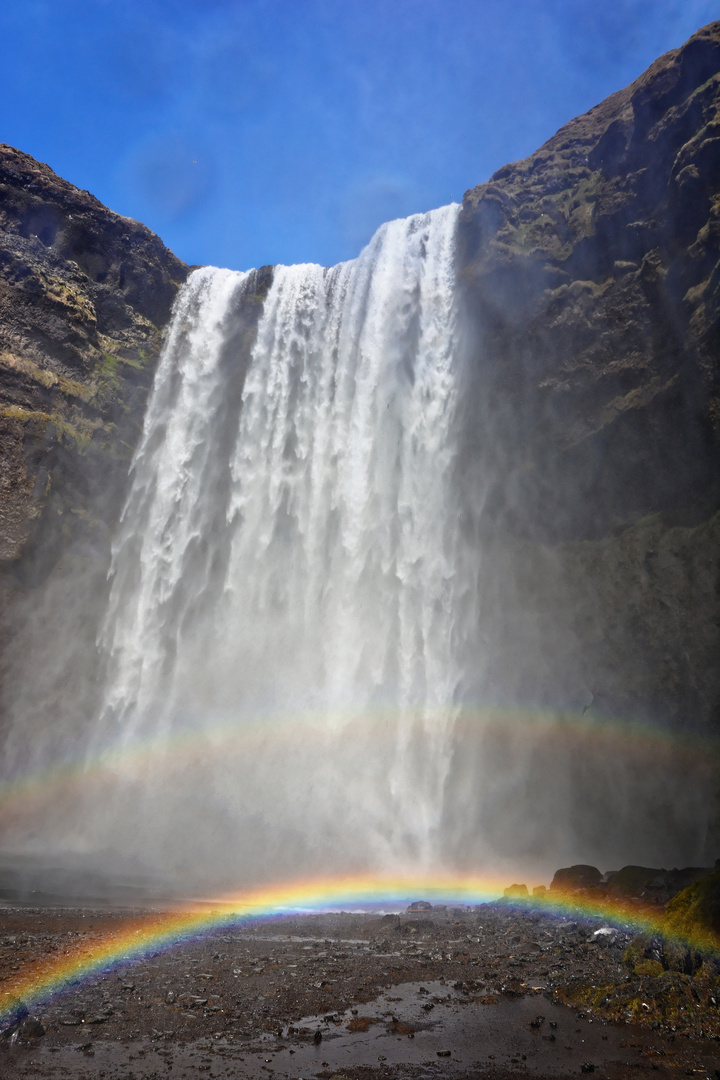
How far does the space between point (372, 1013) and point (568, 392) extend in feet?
69.7

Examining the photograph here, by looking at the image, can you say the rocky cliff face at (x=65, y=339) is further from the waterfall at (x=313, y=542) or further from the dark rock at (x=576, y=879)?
the dark rock at (x=576, y=879)

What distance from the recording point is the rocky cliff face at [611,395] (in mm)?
19594

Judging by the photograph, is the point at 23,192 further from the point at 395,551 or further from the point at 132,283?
the point at 395,551

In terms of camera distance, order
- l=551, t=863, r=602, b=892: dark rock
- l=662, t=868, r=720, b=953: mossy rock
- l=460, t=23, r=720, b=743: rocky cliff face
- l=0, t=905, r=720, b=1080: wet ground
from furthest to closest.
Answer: l=460, t=23, r=720, b=743: rocky cliff face → l=551, t=863, r=602, b=892: dark rock → l=662, t=868, r=720, b=953: mossy rock → l=0, t=905, r=720, b=1080: wet ground

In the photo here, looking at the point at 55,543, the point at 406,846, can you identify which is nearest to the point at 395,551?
the point at 406,846

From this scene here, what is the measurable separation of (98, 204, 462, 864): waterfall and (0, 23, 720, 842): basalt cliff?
188 centimetres

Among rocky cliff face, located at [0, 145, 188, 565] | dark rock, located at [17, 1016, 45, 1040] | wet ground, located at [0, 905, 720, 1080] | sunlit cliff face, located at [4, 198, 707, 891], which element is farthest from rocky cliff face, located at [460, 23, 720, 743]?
dark rock, located at [17, 1016, 45, 1040]

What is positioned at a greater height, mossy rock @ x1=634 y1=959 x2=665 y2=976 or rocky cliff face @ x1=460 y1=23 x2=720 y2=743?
rocky cliff face @ x1=460 y1=23 x2=720 y2=743

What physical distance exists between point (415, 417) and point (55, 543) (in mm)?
15786

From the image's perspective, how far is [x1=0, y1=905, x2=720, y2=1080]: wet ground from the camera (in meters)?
4.74

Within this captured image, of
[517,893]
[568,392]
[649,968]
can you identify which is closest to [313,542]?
[568,392]

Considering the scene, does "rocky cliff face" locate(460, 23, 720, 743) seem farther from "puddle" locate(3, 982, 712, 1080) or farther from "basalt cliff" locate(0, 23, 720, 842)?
"puddle" locate(3, 982, 712, 1080)

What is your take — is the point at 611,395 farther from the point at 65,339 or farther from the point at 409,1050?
the point at 65,339

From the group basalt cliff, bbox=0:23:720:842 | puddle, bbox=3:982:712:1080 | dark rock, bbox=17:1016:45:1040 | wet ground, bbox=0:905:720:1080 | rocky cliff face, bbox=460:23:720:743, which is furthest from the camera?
basalt cliff, bbox=0:23:720:842
